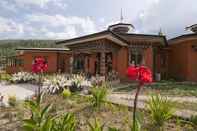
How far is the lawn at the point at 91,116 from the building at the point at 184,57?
45.6 ft

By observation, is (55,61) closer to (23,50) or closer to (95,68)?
(23,50)

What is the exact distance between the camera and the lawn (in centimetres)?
713

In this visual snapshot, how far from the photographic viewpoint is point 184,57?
2264 cm

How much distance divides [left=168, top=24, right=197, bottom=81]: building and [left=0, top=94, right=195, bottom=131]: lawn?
1389 cm

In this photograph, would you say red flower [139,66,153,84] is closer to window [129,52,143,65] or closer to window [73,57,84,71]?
window [129,52,143,65]

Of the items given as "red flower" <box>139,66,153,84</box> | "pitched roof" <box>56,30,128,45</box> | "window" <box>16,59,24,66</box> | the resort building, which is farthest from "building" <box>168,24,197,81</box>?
"red flower" <box>139,66,153,84</box>

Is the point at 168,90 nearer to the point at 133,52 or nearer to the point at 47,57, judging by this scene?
the point at 133,52

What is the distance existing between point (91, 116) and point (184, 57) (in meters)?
16.3

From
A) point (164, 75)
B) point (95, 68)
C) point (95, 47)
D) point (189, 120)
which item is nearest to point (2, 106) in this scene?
point (189, 120)

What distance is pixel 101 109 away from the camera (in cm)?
887

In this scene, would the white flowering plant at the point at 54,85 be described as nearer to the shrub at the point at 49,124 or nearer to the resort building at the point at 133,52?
the resort building at the point at 133,52

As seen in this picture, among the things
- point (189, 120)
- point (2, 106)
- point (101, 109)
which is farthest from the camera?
point (2, 106)

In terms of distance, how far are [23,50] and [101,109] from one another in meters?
22.0

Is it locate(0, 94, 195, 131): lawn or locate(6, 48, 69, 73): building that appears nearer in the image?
locate(0, 94, 195, 131): lawn
